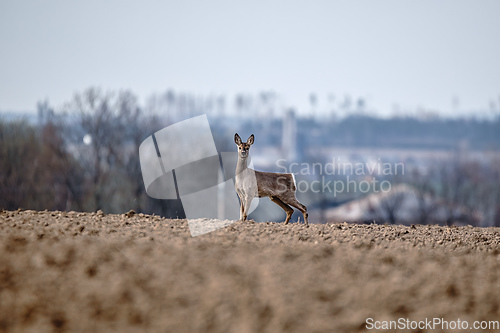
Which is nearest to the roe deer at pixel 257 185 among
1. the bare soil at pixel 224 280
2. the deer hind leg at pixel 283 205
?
the deer hind leg at pixel 283 205

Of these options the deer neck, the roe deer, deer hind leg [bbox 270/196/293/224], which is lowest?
deer hind leg [bbox 270/196/293/224]

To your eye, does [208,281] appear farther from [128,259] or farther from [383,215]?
[383,215]

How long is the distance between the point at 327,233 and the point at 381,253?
1.72 meters

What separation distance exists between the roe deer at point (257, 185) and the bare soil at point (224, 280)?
2683 mm

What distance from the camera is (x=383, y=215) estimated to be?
57375 mm

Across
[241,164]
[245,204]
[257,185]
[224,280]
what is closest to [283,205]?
[257,185]

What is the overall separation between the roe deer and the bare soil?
8.80ft

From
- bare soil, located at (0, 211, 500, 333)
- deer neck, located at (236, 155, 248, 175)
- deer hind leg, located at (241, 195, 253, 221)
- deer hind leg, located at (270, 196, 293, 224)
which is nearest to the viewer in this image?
bare soil, located at (0, 211, 500, 333)

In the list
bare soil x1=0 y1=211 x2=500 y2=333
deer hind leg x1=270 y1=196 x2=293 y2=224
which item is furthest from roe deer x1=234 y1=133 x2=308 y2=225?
bare soil x1=0 y1=211 x2=500 y2=333

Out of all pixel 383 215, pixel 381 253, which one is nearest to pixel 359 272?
pixel 381 253

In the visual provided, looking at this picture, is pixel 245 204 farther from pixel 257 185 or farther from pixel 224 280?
pixel 224 280

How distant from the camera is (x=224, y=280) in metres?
8.16

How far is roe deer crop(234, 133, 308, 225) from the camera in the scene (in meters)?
13.9

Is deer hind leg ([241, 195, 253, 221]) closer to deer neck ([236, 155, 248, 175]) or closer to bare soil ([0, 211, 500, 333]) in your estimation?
deer neck ([236, 155, 248, 175])
